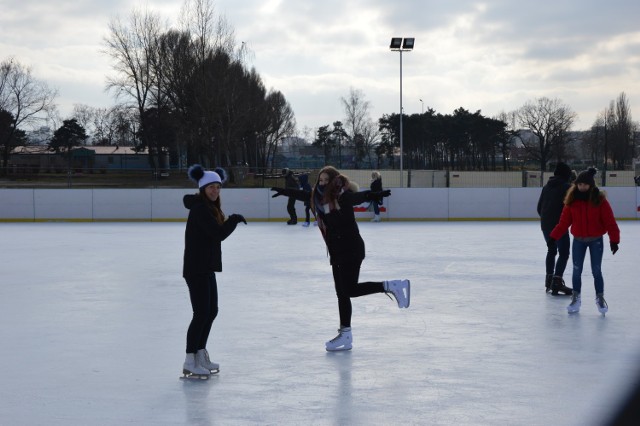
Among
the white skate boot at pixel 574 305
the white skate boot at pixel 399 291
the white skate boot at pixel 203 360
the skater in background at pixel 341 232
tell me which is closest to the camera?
the white skate boot at pixel 203 360

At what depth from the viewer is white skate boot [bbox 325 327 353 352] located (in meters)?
6.10

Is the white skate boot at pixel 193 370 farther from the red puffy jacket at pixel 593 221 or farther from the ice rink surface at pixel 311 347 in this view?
the red puffy jacket at pixel 593 221

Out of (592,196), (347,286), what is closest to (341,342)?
(347,286)

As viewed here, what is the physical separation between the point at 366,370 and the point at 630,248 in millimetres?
11119

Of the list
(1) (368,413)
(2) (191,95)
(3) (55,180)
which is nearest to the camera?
(1) (368,413)

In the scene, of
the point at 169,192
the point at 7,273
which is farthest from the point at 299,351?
the point at 169,192

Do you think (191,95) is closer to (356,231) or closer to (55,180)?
(55,180)

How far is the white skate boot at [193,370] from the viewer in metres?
5.23

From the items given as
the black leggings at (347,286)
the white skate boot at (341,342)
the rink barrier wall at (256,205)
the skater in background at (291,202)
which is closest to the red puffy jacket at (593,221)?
the black leggings at (347,286)

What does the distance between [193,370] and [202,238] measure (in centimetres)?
88

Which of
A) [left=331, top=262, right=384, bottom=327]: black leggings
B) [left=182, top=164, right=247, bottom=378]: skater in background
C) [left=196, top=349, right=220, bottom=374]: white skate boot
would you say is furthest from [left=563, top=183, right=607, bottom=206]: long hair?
[left=196, top=349, right=220, bottom=374]: white skate boot

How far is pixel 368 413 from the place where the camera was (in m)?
4.39

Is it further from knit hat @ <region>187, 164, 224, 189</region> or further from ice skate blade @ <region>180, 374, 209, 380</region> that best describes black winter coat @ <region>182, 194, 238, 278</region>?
ice skate blade @ <region>180, 374, 209, 380</region>

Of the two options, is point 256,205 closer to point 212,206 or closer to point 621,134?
point 212,206
